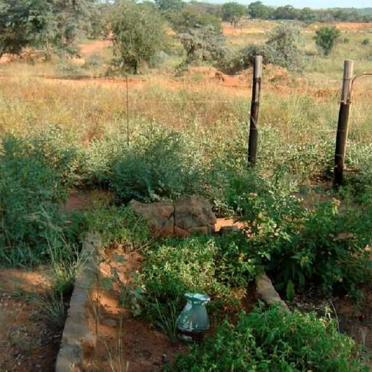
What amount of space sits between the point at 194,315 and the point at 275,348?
0.82m

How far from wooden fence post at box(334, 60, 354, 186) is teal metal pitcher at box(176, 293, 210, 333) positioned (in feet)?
11.8

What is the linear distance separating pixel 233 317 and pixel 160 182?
6.94 ft

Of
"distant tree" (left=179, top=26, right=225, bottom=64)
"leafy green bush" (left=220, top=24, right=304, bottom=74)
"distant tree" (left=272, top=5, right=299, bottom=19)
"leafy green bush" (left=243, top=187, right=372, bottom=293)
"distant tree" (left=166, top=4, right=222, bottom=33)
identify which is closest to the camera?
"leafy green bush" (left=243, top=187, right=372, bottom=293)

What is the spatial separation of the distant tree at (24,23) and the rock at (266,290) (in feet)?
67.7

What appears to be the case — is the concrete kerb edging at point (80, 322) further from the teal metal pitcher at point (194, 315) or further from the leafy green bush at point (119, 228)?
the teal metal pitcher at point (194, 315)

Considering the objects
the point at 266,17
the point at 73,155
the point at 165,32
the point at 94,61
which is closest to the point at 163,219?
the point at 73,155

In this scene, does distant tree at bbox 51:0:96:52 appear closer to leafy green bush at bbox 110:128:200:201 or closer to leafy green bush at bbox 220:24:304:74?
leafy green bush at bbox 220:24:304:74

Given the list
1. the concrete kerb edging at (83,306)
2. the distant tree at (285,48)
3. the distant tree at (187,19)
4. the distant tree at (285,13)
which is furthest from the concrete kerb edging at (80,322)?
the distant tree at (285,13)

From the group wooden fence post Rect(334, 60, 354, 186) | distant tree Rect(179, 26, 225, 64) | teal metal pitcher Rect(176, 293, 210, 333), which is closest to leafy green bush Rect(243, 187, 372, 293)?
teal metal pitcher Rect(176, 293, 210, 333)

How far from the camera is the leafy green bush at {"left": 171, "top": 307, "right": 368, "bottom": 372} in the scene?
2479mm

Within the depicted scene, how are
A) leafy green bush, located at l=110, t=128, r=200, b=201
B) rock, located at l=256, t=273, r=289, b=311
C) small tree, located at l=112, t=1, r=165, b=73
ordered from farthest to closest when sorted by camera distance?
1. small tree, located at l=112, t=1, r=165, b=73
2. leafy green bush, located at l=110, t=128, r=200, b=201
3. rock, located at l=256, t=273, r=289, b=311

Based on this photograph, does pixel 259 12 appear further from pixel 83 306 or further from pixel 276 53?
pixel 83 306

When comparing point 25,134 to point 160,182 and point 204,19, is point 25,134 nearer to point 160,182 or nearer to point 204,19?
point 160,182

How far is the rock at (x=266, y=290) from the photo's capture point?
3504 mm
